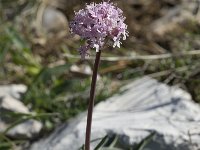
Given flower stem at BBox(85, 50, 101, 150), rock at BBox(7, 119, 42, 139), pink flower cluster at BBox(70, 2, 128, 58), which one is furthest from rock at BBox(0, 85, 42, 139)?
pink flower cluster at BBox(70, 2, 128, 58)

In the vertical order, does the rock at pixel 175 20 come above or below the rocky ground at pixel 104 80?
above

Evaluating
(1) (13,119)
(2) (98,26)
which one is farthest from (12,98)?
(2) (98,26)

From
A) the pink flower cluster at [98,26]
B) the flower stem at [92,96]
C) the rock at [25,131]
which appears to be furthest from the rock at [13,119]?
the pink flower cluster at [98,26]

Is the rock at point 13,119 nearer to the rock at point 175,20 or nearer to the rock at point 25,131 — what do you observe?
the rock at point 25,131

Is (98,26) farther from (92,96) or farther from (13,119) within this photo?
(13,119)

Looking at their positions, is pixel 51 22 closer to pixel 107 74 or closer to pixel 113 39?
pixel 107 74

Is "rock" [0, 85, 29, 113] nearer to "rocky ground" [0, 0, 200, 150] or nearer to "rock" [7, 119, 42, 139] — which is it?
"rocky ground" [0, 0, 200, 150]

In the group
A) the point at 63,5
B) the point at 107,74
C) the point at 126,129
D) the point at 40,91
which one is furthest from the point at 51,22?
the point at 126,129

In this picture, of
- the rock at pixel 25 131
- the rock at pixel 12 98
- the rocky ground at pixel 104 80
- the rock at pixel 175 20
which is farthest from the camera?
the rock at pixel 175 20
